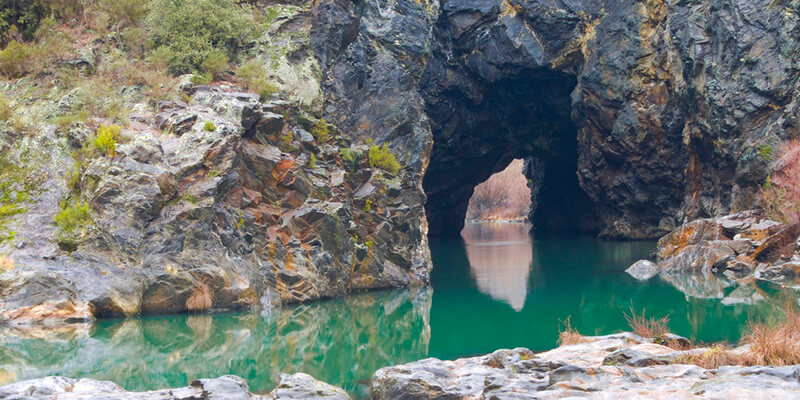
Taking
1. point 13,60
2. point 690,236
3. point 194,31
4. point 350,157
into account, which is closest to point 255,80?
point 194,31

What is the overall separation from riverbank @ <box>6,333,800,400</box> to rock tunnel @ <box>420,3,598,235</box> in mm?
31415

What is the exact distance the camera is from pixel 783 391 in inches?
285

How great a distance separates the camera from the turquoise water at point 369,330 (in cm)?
1173

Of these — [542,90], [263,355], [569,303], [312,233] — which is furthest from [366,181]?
[542,90]

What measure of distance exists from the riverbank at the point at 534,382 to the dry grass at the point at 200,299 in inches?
331

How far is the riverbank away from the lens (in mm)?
7781

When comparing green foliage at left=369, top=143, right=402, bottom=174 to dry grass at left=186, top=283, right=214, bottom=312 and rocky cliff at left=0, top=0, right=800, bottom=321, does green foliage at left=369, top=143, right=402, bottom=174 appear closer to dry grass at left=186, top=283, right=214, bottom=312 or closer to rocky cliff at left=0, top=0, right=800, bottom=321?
rocky cliff at left=0, top=0, right=800, bottom=321

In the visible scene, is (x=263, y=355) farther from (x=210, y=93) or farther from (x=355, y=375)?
(x=210, y=93)

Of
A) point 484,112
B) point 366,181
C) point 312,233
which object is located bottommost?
point 312,233

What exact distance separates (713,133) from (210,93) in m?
24.6

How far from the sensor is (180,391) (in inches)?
339

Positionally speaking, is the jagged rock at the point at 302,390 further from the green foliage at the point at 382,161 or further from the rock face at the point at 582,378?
the green foliage at the point at 382,161

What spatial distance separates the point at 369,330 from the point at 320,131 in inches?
398

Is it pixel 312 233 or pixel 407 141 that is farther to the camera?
pixel 407 141
